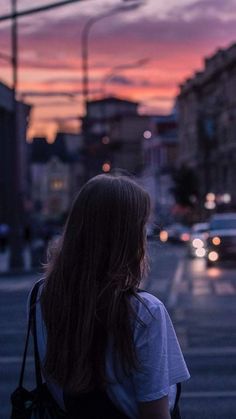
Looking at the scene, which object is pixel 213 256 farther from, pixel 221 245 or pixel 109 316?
pixel 109 316

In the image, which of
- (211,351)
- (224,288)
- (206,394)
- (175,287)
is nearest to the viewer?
(206,394)

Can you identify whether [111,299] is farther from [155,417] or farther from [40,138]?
[40,138]

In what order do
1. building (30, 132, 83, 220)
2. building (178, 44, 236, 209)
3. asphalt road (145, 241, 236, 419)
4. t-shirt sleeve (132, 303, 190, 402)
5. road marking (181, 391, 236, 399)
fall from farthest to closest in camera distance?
building (30, 132, 83, 220)
building (178, 44, 236, 209)
road marking (181, 391, 236, 399)
asphalt road (145, 241, 236, 419)
t-shirt sleeve (132, 303, 190, 402)

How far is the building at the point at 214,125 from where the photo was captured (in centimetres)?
8144

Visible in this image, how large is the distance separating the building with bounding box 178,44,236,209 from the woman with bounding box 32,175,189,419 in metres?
73.0

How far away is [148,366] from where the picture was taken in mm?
3154

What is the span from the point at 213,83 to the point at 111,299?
8814 centimetres

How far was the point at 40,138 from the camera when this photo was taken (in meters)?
178

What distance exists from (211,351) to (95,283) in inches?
372

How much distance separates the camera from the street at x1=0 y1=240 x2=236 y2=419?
9211 mm

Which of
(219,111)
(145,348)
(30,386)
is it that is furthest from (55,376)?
(219,111)

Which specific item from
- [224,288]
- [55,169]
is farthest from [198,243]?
[55,169]

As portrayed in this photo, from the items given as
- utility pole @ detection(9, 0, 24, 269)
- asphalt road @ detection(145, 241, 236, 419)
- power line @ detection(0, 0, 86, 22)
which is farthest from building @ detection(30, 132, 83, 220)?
power line @ detection(0, 0, 86, 22)

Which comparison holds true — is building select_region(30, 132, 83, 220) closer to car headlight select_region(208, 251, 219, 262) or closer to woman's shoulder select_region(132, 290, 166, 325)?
car headlight select_region(208, 251, 219, 262)
